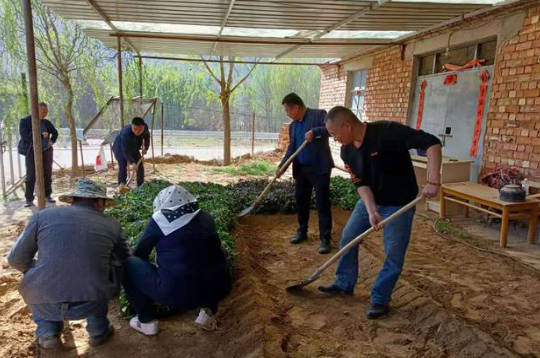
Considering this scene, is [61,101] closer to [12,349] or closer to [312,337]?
[12,349]

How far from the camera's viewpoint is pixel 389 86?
9523 mm

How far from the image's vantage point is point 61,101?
33.7 ft

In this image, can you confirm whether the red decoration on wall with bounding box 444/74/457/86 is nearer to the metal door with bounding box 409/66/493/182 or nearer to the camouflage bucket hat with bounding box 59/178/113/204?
the metal door with bounding box 409/66/493/182

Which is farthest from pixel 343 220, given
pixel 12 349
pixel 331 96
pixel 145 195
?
pixel 331 96

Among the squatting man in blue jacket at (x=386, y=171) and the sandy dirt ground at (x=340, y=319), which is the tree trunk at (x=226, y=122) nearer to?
the sandy dirt ground at (x=340, y=319)

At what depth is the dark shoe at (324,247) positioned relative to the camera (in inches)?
185

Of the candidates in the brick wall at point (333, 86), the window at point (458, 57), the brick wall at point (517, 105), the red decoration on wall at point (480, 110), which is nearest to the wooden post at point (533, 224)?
the brick wall at point (517, 105)

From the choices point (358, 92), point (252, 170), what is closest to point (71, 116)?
point (252, 170)

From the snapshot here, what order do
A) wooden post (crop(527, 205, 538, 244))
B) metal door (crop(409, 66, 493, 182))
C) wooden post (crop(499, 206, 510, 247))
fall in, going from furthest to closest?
metal door (crop(409, 66, 493, 182)), wooden post (crop(527, 205, 538, 244)), wooden post (crop(499, 206, 510, 247))

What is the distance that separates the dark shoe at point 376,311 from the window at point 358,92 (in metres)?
8.33

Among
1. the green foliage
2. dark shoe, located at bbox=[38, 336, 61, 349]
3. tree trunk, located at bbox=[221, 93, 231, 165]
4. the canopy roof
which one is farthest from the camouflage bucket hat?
tree trunk, located at bbox=[221, 93, 231, 165]

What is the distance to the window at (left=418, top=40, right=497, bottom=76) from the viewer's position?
22.2 feet

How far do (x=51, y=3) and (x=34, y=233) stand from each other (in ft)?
16.1

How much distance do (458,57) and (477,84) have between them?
917mm
